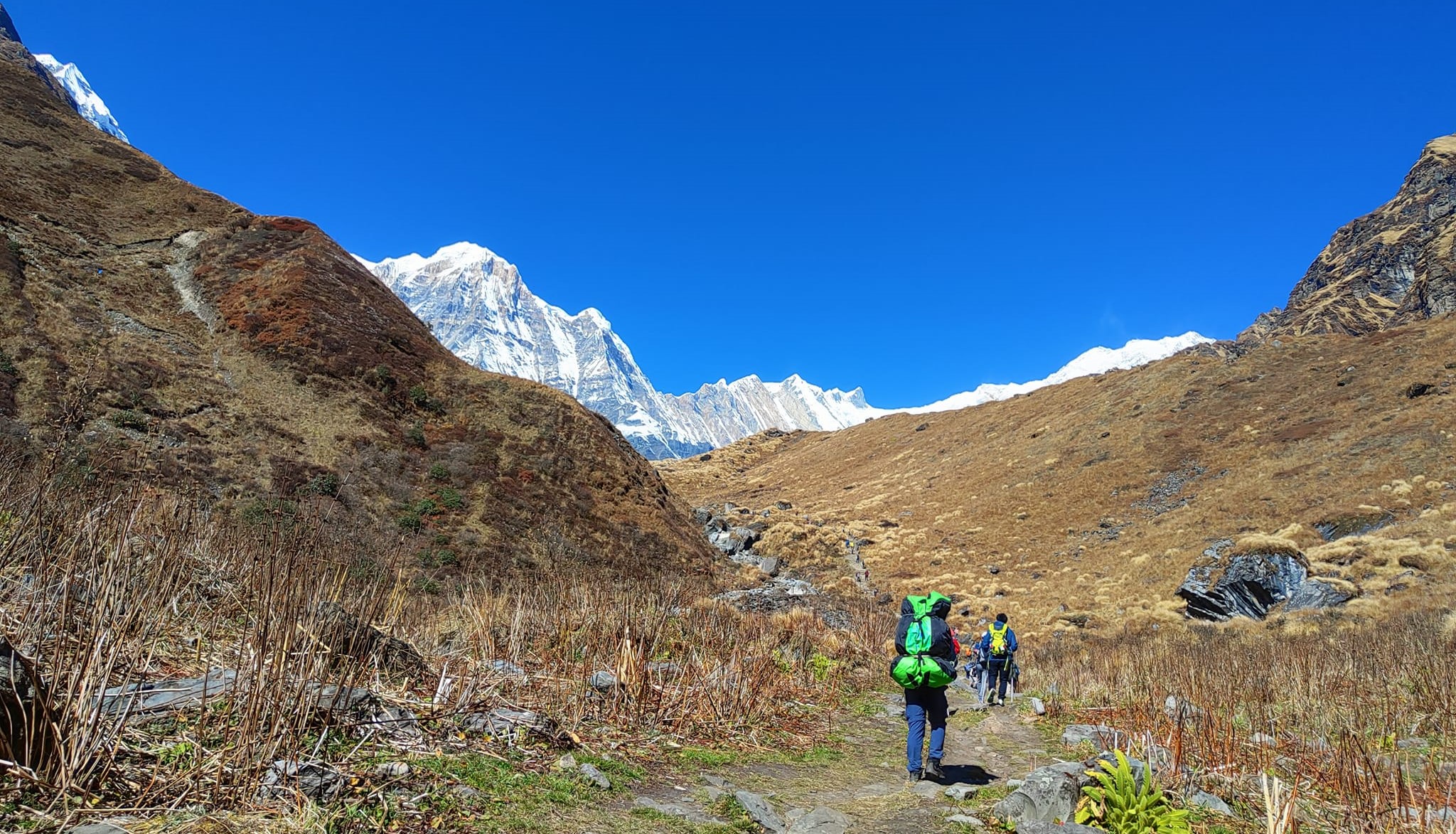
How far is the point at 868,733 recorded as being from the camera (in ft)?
35.6

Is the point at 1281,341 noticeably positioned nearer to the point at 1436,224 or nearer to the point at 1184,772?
the point at 1184,772

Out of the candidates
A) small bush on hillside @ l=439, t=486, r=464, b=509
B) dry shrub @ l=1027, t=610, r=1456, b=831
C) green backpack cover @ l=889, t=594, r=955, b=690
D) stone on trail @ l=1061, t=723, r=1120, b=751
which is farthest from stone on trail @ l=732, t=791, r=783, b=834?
small bush on hillside @ l=439, t=486, r=464, b=509

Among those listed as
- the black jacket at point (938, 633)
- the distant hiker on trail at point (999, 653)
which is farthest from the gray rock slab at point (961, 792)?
the distant hiker on trail at point (999, 653)

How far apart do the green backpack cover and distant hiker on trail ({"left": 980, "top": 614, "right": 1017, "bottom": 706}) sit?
27.8ft

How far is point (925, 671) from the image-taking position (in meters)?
7.29

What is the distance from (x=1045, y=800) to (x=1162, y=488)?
166 feet

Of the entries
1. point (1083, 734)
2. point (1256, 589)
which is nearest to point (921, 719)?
point (1083, 734)

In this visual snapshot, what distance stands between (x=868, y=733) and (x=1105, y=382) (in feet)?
257

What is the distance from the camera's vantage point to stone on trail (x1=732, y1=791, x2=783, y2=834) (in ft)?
18.1

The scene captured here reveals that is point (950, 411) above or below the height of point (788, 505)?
above

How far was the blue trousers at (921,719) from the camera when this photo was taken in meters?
7.44

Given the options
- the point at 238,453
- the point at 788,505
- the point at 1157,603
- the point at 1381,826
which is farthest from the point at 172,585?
the point at 788,505

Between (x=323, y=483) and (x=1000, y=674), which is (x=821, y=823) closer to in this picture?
(x=1000, y=674)

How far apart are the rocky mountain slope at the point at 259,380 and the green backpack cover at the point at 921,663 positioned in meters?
16.4
